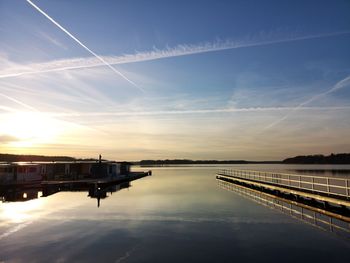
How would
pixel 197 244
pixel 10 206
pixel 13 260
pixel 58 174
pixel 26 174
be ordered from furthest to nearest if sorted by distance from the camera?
pixel 58 174, pixel 26 174, pixel 10 206, pixel 197 244, pixel 13 260

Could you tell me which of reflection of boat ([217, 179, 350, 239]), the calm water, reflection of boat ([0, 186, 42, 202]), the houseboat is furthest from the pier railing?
reflection of boat ([0, 186, 42, 202])

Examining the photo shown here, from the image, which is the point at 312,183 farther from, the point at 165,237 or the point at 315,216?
the point at 165,237

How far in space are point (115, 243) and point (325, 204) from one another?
1731cm

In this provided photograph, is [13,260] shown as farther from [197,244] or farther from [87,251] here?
[197,244]

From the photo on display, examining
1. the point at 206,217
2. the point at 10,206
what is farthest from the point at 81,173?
the point at 206,217

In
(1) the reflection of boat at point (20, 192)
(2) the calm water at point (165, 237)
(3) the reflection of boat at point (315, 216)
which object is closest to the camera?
(2) the calm water at point (165, 237)

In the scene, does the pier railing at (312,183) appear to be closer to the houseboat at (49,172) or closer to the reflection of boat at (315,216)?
the reflection of boat at (315,216)

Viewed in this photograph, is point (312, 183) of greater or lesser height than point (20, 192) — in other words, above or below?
above

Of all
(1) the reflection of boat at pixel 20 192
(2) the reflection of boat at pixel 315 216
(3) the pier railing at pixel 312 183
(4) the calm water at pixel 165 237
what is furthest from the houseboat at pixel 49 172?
(2) the reflection of boat at pixel 315 216

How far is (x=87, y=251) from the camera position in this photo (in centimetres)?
1498

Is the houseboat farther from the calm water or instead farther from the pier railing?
the pier railing

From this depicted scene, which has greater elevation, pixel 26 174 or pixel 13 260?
pixel 26 174

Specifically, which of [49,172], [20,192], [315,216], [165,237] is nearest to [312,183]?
[315,216]

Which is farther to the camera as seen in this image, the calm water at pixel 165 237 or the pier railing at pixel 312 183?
the pier railing at pixel 312 183
